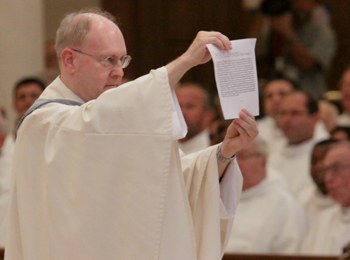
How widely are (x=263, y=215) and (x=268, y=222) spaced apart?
13 centimetres

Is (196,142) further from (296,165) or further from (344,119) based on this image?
(344,119)

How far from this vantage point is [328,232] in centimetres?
888

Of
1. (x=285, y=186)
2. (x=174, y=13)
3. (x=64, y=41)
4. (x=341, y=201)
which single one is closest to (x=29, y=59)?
(x=174, y=13)

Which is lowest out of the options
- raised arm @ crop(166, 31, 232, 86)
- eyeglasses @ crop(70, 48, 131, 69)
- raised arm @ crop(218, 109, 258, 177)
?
raised arm @ crop(218, 109, 258, 177)

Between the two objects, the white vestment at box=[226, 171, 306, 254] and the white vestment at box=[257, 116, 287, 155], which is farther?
the white vestment at box=[257, 116, 287, 155]

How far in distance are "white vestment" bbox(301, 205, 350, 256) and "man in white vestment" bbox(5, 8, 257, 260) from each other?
3.51m

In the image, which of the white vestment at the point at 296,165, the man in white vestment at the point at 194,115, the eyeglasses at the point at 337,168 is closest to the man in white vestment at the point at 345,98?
the white vestment at the point at 296,165

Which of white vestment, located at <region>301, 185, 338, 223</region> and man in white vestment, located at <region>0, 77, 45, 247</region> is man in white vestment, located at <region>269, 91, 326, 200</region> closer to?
white vestment, located at <region>301, 185, 338, 223</region>

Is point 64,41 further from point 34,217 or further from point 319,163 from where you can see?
point 319,163

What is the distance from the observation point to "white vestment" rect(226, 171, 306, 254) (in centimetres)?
891

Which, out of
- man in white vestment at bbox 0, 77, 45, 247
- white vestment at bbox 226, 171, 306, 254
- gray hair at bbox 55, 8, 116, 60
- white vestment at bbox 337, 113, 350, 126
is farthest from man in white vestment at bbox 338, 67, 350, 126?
gray hair at bbox 55, 8, 116, 60

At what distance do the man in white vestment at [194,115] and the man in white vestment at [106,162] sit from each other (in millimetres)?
5336

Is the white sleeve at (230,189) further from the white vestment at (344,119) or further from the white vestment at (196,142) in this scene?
the white vestment at (344,119)

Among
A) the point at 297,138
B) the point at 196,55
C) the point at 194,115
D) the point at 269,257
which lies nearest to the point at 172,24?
the point at 194,115
